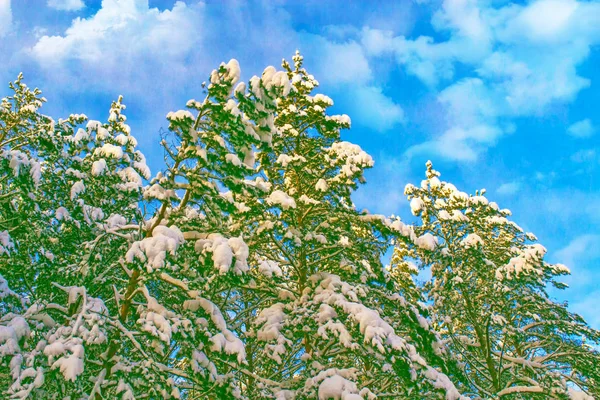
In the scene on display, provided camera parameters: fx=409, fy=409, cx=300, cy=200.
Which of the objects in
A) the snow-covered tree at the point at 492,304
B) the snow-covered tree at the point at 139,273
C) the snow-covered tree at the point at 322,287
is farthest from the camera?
the snow-covered tree at the point at 492,304

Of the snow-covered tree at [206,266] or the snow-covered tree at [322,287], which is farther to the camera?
the snow-covered tree at [322,287]

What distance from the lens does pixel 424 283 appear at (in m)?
13.5

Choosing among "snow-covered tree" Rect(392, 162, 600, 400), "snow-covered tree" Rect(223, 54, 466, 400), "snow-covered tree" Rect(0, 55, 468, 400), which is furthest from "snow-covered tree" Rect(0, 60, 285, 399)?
"snow-covered tree" Rect(392, 162, 600, 400)

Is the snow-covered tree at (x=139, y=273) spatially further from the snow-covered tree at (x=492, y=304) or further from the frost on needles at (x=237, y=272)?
the snow-covered tree at (x=492, y=304)

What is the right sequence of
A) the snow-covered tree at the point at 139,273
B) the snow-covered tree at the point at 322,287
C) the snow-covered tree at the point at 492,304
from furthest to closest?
the snow-covered tree at the point at 492,304 → the snow-covered tree at the point at 322,287 → the snow-covered tree at the point at 139,273

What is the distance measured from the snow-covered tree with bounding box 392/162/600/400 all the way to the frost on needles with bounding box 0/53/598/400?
81 mm

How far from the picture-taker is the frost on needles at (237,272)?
621 centimetres

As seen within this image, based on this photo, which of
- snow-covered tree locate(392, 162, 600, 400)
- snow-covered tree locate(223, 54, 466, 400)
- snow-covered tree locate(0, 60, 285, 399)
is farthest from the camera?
snow-covered tree locate(392, 162, 600, 400)

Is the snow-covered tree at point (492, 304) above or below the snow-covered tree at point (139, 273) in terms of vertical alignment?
above

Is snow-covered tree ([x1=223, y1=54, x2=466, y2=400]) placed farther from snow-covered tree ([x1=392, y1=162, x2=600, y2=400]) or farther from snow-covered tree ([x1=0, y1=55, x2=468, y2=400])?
snow-covered tree ([x1=392, y1=162, x2=600, y2=400])

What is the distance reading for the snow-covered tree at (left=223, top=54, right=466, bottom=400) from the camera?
761 centimetres

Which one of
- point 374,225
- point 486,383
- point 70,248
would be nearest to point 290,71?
point 374,225

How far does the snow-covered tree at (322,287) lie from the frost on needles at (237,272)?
5 cm

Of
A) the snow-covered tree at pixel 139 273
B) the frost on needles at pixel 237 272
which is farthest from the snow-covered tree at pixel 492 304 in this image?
the snow-covered tree at pixel 139 273
